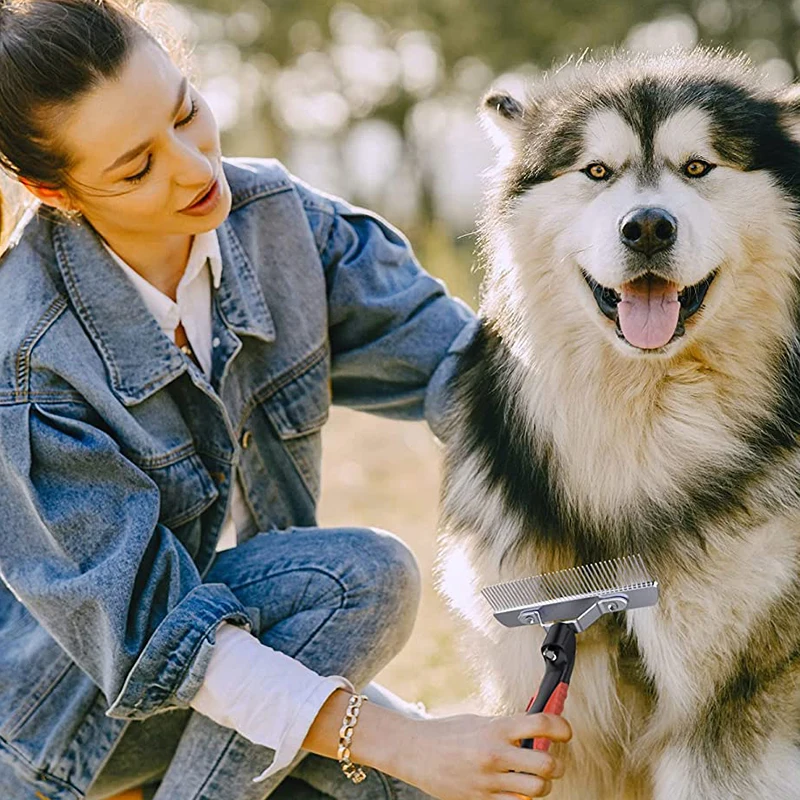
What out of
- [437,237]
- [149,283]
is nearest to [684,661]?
[149,283]

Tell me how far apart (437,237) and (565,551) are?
546 centimetres

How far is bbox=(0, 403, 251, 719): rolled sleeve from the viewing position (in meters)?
1.87

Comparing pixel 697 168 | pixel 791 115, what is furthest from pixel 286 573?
pixel 791 115

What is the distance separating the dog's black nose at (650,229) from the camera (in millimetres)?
1737

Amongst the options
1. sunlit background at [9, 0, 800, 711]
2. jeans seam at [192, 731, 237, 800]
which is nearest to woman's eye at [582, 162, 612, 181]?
jeans seam at [192, 731, 237, 800]

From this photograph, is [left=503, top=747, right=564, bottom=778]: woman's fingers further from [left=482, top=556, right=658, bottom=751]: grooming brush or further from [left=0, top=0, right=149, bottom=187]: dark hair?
[left=0, top=0, right=149, bottom=187]: dark hair

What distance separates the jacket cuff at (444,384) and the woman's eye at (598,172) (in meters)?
0.44

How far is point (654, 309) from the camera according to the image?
6.02 feet

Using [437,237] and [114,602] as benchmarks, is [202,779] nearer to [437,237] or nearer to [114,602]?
[114,602]

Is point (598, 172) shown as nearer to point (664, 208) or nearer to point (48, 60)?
point (664, 208)

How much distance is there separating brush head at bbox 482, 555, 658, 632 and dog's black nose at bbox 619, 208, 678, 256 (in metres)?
0.53

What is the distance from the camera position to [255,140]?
1786cm

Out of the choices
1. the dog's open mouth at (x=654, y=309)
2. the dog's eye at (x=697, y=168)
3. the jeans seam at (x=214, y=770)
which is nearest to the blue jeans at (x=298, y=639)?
the jeans seam at (x=214, y=770)

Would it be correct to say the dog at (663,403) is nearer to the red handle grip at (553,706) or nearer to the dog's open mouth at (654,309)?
the dog's open mouth at (654,309)
